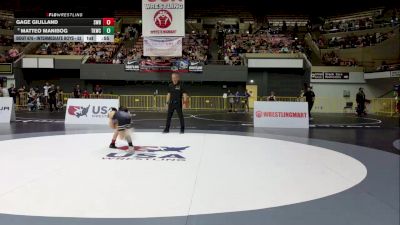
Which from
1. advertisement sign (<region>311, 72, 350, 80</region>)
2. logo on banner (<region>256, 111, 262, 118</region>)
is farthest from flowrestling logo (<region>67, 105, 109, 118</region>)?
advertisement sign (<region>311, 72, 350, 80</region>)

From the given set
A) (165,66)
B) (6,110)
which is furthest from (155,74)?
(6,110)

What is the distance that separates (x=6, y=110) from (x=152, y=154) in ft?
35.0

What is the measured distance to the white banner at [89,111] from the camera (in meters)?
14.7

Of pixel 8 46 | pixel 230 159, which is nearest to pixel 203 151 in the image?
pixel 230 159

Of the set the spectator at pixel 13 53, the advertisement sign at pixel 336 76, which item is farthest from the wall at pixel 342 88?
the spectator at pixel 13 53

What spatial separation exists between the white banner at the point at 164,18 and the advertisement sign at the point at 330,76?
16935mm

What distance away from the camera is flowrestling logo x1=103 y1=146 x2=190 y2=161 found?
6.90 metres

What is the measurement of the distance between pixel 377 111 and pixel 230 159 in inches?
903

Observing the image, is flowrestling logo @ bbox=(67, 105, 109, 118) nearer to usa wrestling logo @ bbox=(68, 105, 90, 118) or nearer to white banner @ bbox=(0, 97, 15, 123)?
usa wrestling logo @ bbox=(68, 105, 90, 118)

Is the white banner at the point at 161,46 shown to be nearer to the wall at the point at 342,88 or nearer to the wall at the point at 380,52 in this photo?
the wall at the point at 342,88

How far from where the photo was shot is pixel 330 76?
3045cm

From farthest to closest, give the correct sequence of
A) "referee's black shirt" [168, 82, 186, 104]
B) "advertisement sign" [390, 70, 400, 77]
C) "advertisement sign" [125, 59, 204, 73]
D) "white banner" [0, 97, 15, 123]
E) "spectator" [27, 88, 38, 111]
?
"advertisement sign" [125, 59, 204, 73] < "advertisement sign" [390, 70, 400, 77] < "spectator" [27, 88, 38, 111] < "white banner" [0, 97, 15, 123] < "referee's black shirt" [168, 82, 186, 104]

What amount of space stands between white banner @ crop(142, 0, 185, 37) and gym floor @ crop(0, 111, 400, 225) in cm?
888

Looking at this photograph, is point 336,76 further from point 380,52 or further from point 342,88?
point 380,52
